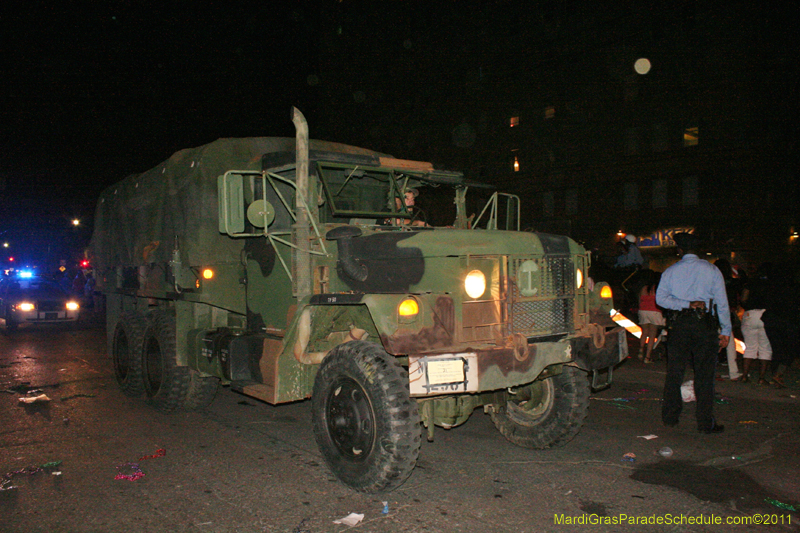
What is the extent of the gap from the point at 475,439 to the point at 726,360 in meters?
5.94

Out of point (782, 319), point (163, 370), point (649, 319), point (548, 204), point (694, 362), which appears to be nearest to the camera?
point (694, 362)

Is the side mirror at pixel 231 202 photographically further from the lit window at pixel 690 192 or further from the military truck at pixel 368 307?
the lit window at pixel 690 192

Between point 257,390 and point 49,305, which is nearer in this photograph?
point 257,390

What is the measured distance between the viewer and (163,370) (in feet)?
22.4

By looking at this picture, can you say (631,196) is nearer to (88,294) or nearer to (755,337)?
(755,337)

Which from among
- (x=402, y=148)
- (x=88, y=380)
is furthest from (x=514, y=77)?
(x=88, y=380)

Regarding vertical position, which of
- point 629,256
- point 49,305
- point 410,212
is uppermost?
point 410,212

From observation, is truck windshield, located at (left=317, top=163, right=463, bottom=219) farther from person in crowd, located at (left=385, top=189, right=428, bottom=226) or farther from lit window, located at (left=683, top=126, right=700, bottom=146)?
lit window, located at (left=683, top=126, right=700, bottom=146)

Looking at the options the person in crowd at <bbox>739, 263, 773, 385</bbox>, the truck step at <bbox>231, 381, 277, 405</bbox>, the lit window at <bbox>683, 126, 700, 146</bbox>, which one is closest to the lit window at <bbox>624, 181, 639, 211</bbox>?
the lit window at <bbox>683, 126, 700, 146</bbox>

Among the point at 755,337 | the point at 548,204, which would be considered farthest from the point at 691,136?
the point at 755,337

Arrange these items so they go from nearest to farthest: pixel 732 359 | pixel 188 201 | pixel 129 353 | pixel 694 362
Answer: pixel 694 362
pixel 188 201
pixel 129 353
pixel 732 359

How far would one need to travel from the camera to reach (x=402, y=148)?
42562mm

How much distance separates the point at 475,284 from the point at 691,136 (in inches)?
1196

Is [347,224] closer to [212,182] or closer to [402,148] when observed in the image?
[212,182]
